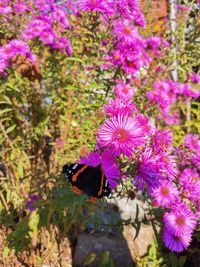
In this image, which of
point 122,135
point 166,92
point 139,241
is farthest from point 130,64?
point 139,241

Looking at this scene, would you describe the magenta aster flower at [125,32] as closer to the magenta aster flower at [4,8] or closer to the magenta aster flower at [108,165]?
the magenta aster flower at [4,8]

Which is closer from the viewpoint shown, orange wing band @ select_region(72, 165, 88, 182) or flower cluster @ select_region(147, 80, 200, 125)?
orange wing band @ select_region(72, 165, 88, 182)

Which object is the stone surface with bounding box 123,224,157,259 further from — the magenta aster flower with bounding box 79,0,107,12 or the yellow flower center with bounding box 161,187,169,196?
the magenta aster flower with bounding box 79,0,107,12

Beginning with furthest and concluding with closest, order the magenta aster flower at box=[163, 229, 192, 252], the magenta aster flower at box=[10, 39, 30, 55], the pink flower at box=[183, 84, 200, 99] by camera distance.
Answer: the pink flower at box=[183, 84, 200, 99] → the magenta aster flower at box=[10, 39, 30, 55] → the magenta aster flower at box=[163, 229, 192, 252]

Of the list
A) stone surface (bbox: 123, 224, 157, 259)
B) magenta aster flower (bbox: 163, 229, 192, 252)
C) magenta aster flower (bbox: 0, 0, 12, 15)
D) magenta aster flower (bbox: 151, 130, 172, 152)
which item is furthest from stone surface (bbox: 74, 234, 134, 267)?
magenta aster flower (bbox: 0, 0, 12, 15)

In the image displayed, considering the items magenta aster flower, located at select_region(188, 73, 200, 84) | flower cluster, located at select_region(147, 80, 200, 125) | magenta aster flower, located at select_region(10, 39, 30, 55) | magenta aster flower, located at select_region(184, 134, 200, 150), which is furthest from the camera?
magenta aster flower, located at select_region(188, 73, 200, 84)

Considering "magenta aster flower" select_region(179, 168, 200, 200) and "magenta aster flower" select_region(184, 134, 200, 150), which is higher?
"magenta aster flower" select_region(184, 134, 200, 150)

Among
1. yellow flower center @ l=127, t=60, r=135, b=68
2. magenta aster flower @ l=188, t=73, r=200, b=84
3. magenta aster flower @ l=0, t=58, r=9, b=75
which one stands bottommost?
magenta aster flower @ l=188, t=73, r=200, b=84
